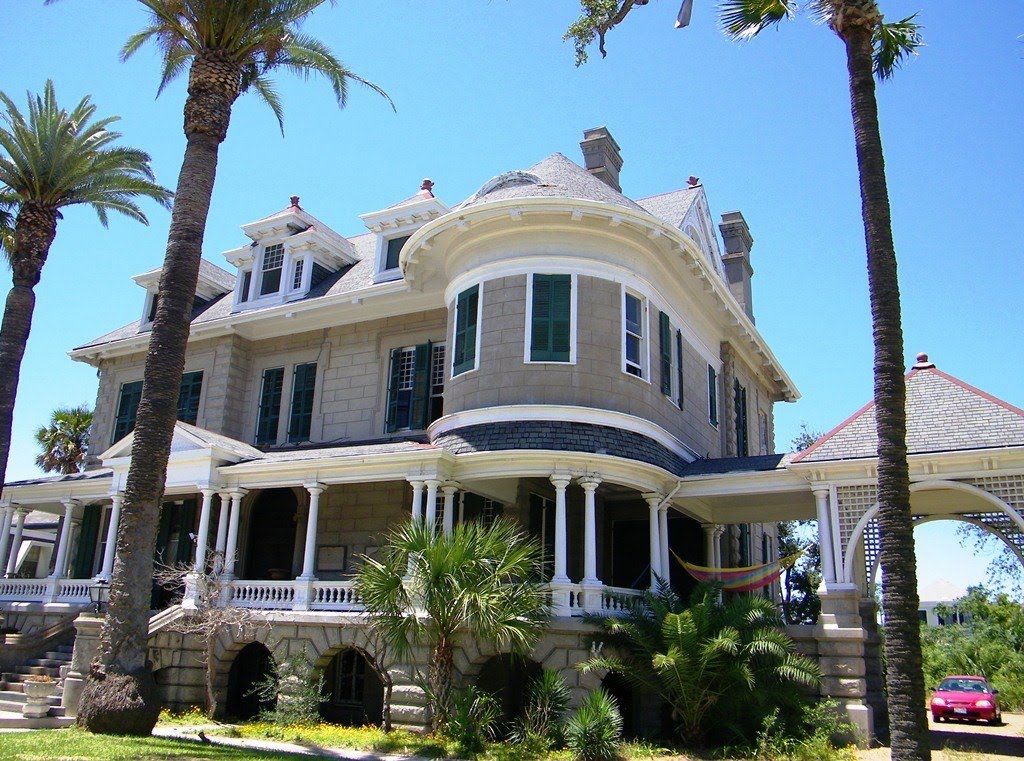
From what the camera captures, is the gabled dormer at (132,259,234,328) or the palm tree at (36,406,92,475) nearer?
the gabled dormer at (132,259,234,328)

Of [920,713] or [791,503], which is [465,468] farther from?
[920,713]

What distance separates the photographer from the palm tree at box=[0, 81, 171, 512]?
21.0 meters

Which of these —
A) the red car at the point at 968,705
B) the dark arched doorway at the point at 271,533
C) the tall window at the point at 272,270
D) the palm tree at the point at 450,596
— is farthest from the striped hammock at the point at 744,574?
the tall window at the point at 272,270

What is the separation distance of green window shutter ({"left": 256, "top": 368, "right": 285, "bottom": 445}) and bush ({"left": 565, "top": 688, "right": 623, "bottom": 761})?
1315 centimetres

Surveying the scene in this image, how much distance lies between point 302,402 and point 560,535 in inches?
392

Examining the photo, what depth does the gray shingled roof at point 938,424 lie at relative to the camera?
15.3m

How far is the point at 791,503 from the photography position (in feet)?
65.9

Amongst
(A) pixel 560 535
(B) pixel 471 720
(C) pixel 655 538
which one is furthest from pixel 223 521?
(C) pixel 655 538

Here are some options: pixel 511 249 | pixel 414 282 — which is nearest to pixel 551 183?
pixel 511 249

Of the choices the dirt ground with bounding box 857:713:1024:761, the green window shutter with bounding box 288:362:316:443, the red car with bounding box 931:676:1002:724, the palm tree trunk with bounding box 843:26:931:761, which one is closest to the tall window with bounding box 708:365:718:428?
the dirt ground with bounding box 857:713:1024:761

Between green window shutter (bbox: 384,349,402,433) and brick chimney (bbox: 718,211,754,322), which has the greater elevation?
brick chimney (bbox: 718,211,754,322)

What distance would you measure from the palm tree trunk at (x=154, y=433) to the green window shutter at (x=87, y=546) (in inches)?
436

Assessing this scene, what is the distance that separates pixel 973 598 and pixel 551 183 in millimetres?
35745

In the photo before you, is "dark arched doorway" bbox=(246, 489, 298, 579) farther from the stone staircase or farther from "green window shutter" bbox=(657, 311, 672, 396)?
"green window shutter" bbox=(657, 311, 672, 396)
